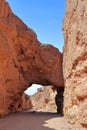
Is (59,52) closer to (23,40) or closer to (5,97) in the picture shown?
(23,40)

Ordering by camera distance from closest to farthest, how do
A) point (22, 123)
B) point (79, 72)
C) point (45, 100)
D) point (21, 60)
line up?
point (79, 72) → point (22, 123) → point (21, 60) → point (45, 100)

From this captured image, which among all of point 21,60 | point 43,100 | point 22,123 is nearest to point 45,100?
point 43,100

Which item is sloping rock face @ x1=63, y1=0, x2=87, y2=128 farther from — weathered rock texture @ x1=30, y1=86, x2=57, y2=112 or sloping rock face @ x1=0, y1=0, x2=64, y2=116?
weathered rock texture @ x1=30, y1=86, x2=57, y2=112

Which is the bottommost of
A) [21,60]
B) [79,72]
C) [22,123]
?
[22,123]

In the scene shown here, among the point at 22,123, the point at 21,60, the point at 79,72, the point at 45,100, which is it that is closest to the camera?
the point at 79,72

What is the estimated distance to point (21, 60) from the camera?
2138cm

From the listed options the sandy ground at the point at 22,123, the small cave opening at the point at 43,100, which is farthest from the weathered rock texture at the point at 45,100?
the sandy ground at the point at 22,123

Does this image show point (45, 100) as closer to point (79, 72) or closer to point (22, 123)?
point (22, 123)

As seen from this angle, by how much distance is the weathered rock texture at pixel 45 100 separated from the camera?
34.8 meters

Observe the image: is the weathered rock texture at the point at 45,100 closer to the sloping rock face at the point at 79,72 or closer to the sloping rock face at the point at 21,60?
the sloping rock face at the point at 21,60

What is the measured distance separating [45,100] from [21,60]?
1673cm

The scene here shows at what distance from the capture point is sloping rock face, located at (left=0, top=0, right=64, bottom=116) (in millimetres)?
18033

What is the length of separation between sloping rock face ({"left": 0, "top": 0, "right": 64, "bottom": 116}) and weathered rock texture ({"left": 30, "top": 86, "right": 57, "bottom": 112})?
38.2 feet

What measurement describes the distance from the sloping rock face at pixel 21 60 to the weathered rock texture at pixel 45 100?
11.6 meters
